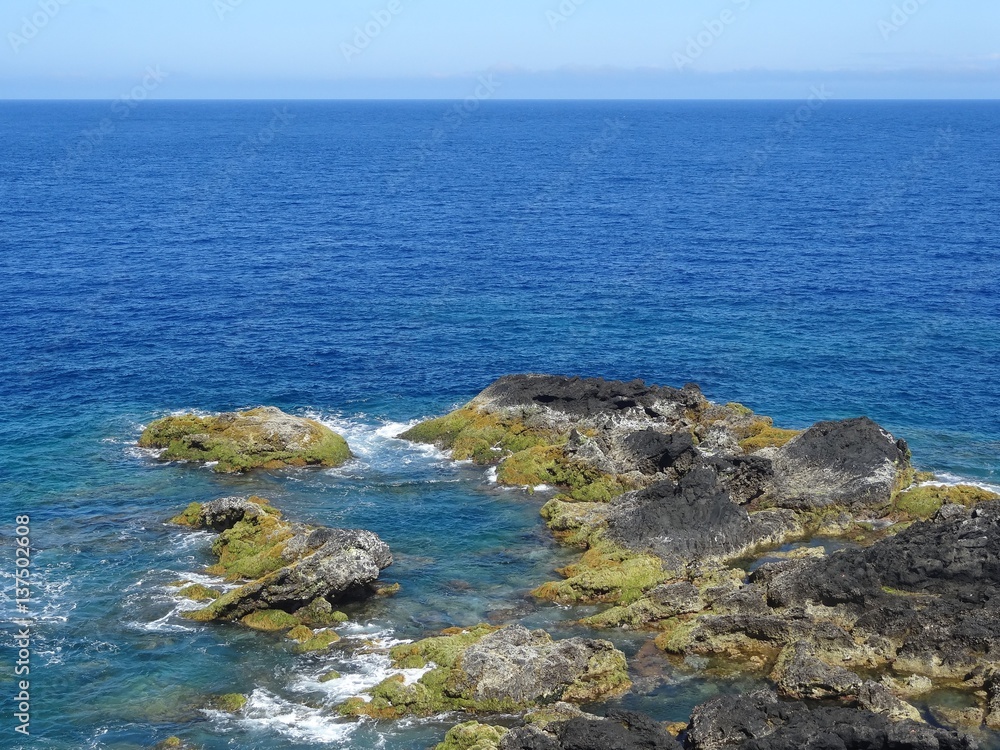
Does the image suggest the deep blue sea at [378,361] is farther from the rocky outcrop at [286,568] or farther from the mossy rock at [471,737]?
the mossy rock at [471,737]

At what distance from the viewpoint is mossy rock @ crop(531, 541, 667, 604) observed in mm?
57125

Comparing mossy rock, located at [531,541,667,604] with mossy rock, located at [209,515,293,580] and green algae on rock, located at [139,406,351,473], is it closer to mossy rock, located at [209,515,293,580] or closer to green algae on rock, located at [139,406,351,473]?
mossy rock, located at [209,515,293,580]

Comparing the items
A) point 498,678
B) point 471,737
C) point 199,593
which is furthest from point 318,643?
point 471,737

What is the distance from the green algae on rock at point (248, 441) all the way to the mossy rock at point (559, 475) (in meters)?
13.6

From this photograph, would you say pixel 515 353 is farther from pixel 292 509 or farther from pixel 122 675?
pixel 122 675

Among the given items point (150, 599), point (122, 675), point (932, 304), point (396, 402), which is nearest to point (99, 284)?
point (396, 402)

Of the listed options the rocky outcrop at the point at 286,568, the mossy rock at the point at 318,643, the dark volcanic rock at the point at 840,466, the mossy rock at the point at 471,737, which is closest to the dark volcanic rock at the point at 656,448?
the dark volcanic rock at the point at 840,466

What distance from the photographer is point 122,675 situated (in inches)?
1957

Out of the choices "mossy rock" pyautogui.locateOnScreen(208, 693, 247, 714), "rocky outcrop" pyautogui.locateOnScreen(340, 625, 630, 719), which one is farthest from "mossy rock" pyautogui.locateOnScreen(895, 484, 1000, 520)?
"mossy rock" pyautogui.locateOnScreen(208, 693, 247, 714)

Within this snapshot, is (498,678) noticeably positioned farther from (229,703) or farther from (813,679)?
(813,679)

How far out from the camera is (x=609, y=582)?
5738 centimetres

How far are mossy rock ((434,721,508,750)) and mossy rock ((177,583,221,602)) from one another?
1978cm

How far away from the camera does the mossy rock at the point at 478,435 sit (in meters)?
77.6

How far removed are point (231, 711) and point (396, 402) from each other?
4475cm
